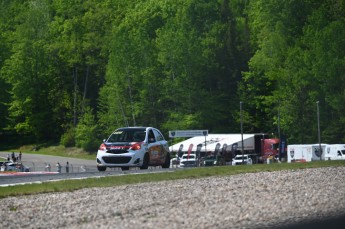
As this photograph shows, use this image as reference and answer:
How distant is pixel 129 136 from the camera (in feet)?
111

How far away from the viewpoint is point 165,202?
1966cm

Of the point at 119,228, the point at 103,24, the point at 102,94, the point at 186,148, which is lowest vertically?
the point at 119,228

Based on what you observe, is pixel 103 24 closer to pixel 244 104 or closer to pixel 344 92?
pixel 244 104

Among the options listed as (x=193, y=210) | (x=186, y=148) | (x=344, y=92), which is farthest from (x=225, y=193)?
(x=344, y=92)

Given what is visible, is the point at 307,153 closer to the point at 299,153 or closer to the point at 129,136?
the point at 299,153

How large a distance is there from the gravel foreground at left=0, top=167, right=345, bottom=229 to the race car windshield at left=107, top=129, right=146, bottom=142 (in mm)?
8375

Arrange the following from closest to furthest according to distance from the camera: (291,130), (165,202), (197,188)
Answer: (165,202) → (197,188) → (291,130)

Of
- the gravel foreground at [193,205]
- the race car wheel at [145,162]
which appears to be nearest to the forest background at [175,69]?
the race car wheel at [145,162]

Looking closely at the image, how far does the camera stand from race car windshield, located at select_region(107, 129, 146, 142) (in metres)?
33.5

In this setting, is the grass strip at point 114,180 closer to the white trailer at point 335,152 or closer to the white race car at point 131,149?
the white race car at point 131,149

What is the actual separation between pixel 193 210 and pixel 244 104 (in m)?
75.7

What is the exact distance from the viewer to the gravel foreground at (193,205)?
16391 mm

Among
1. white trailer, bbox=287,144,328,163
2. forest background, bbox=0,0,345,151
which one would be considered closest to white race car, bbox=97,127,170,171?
white trailer, bbox=287,144,328,163

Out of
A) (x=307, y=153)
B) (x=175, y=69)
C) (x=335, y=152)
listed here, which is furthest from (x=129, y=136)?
(x=175, y=69)
